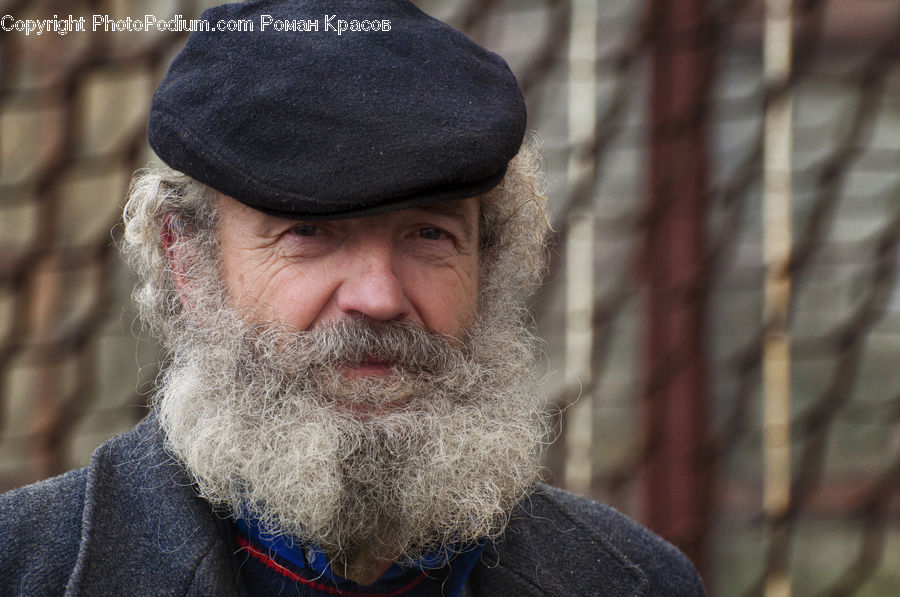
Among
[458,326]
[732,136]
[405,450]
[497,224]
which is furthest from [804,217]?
[405,450]

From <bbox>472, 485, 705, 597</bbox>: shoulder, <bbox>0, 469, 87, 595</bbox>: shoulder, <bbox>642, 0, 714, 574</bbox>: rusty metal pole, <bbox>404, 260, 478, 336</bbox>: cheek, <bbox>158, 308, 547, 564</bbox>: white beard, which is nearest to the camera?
<bbox>0, 469, 87, 595</bbox>: shoulder

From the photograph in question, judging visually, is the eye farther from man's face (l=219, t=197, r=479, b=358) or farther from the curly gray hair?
the curly gray hair

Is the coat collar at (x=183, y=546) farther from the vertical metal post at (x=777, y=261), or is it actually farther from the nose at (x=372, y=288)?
the vertical metal post at (x=777, y=261)

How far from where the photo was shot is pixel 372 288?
1.82m

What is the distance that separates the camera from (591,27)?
3.73m

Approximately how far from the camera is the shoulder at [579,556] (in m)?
2.11

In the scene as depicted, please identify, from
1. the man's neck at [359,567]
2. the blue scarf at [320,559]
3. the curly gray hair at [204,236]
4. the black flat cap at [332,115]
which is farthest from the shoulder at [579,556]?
the black flat cap at [332,115]

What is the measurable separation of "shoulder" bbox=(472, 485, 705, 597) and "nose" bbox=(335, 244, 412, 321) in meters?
0.66

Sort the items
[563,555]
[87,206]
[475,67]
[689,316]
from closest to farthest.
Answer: [475,67], [563,555], [87,206], [689,316]

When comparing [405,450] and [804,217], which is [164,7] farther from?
[804,217]

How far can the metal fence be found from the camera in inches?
145

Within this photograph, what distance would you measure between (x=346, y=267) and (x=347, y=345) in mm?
155

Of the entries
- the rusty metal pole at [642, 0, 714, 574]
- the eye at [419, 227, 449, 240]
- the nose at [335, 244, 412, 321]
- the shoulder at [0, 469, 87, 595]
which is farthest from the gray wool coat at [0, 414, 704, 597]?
the rusty metal pole at [642, 0, 714, 574]

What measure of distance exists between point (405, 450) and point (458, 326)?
0.33m
